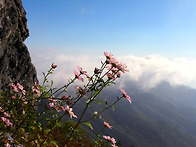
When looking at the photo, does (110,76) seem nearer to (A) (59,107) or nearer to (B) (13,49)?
(A) (59,107)

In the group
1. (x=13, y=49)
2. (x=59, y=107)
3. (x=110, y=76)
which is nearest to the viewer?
(x=110, y=76)

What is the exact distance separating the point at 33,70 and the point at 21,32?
4.96 ft

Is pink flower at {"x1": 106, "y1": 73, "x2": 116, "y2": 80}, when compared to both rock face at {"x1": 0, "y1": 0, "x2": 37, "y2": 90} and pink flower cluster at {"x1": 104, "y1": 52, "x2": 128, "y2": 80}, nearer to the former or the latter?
pink flower cluster at {"x1": 104, "y1": 52, "x2": 128, "y2": 80}

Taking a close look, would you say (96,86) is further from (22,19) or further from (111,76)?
(22,19)

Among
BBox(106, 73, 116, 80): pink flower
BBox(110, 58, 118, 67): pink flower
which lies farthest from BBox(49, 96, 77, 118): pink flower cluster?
BBox(110, 58, 118, 67): pink flower

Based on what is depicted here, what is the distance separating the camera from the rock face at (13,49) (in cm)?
425

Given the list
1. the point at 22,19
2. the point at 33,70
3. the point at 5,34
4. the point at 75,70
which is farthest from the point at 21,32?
the point at 75,70

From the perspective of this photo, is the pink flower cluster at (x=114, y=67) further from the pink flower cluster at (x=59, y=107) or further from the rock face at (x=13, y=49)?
the rock face at (x=13, y=49)

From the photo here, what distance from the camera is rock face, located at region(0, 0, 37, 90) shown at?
425 cm

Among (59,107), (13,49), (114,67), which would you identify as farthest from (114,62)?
(13,49)

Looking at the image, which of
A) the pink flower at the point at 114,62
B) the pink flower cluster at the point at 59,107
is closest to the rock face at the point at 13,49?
the pink flower cluster at the point at 59,107

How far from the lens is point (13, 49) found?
19.0ft

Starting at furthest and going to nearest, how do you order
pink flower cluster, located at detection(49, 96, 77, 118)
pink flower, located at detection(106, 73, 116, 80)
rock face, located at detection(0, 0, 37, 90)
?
rock face, located at detection(0, 0, 37, 90), pink flower, located at detection(106, 73, 116, 80), pink flower cluster, located at detection(49, 96, 77, 118)

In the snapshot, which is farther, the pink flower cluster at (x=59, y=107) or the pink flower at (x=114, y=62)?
the pink flower at (x=114, y=62)
